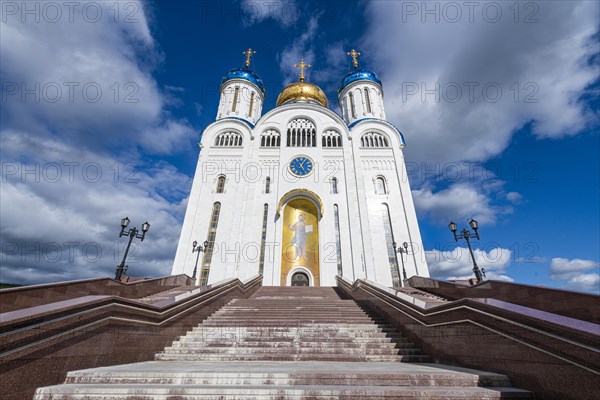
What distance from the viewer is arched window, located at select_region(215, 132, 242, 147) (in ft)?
71.5

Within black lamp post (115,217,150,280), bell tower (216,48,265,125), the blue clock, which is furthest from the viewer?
bell tower (216,48,265,125)

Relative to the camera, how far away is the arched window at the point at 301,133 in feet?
72.2

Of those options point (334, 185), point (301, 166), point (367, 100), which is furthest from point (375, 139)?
point (301, 166)

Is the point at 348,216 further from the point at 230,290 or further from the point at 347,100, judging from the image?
the point at 347,100

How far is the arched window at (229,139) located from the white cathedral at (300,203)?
0.09 m

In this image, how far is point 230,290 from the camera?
353 inches

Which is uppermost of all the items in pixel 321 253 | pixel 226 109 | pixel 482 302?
pixel 226 109

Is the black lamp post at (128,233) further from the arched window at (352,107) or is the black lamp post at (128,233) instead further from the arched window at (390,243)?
the arched window at (352,107)

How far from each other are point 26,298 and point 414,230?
19243mm

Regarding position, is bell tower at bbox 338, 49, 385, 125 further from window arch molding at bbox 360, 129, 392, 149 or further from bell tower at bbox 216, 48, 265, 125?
bell tower at bbox 216, 48, 265, 125

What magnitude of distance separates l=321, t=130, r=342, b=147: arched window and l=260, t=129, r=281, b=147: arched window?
4.08 metres

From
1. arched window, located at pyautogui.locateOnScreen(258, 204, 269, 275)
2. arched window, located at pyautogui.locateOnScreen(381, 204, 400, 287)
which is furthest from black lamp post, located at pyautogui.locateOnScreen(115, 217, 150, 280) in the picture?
arched window, located at pyautogui.locateOnScreen(381, 204, 400, 287)

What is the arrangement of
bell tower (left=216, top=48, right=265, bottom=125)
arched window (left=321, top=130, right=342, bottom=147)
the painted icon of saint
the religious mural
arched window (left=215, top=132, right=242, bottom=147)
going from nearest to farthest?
the religious mural
the painted icon of saint
arched window (left=215, top=132, right=242, bottom=147)
arched window (left=321, top=130, right=342, bottom=147)
bell tower (left=216, top=48, right=265, bottom=125)

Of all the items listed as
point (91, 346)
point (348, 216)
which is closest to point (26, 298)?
point (91, 346)
